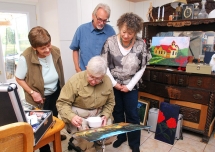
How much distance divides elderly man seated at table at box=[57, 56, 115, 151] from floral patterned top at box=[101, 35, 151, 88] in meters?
0.26

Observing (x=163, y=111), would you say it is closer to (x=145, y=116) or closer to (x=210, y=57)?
(x=145, y=116)

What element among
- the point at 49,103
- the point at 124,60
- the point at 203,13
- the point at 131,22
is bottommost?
the point at 49,103

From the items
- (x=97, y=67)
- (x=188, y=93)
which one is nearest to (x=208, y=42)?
(x=188, y=93)

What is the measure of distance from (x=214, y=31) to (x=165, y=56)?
0.67 m

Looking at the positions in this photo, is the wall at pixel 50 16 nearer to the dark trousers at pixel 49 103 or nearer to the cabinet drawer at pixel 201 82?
the dark trousers at pixel 49 103

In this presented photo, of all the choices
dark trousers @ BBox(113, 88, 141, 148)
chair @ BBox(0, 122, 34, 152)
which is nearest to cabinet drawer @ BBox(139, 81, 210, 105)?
dark trousers @ BBox(113, 88, 141, 148)

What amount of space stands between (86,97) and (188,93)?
1.35 m

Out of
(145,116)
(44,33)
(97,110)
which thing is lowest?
(145,116)

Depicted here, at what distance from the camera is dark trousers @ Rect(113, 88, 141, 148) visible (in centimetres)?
179

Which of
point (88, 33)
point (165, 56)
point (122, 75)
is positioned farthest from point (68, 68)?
point (165, 56)

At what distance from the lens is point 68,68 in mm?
2594

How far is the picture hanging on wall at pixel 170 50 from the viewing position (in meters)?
2.19

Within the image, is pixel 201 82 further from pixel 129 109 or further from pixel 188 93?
pixel 129 109

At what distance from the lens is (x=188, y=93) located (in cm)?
213
